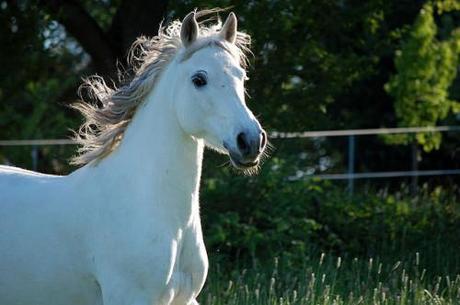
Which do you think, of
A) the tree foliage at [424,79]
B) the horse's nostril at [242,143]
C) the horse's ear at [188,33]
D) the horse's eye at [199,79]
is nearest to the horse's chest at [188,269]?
the horse's nostril at [242,143]

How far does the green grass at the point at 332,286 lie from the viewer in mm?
5910

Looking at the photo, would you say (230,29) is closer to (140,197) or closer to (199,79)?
(199,79)

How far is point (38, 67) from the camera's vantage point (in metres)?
9.92

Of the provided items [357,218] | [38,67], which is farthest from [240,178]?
[38,67]

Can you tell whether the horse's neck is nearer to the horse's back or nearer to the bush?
the horse's back

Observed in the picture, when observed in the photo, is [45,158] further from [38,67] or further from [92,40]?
[92,40]

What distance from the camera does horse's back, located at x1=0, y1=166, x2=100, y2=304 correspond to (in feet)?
14.9

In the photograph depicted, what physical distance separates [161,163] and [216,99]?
460mm

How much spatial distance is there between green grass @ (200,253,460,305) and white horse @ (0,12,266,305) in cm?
135

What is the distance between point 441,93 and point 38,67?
636 cm

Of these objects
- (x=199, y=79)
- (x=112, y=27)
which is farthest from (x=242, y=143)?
(x=112, y=27)

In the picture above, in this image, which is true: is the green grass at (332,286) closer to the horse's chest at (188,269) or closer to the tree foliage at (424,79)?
the horse's chest at (188,269)

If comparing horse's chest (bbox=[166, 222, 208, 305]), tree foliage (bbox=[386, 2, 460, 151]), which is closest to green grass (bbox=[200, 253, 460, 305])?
horse's chest (bbox=[166, 222, 208, 305])

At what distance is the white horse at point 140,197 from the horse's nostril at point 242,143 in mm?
12
